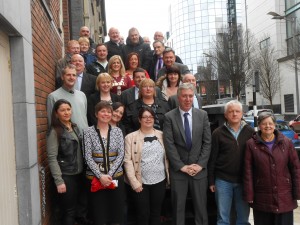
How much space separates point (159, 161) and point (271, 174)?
1433mm

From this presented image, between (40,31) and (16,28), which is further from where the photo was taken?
(40,31)

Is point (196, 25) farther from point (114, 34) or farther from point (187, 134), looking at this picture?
point (187, 134)

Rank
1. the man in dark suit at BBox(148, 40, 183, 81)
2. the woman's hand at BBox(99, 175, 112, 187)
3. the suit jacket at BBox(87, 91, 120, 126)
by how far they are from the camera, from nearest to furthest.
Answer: the woman's hand at BBox(99, 175, 112, 187) → the suit jacket at BBox(87, 91, 120, 126) → the man in dark suit at BBox(148, 40, 183, 81)

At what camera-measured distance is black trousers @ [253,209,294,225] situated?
4.55m

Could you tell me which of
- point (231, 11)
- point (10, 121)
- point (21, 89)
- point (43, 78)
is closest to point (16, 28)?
point (21, 89)

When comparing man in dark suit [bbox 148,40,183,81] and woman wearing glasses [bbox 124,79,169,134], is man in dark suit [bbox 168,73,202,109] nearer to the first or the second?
woman wearing glasses [bbox 124,79,169,134]

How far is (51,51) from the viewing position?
644cm

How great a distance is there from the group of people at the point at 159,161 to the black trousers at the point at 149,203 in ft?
0.04

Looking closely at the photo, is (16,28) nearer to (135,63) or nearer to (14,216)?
(14,216)

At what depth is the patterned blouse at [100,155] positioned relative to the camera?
14.6ft

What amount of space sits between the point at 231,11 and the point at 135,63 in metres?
69.0

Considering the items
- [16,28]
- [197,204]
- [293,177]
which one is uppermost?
[16,28]

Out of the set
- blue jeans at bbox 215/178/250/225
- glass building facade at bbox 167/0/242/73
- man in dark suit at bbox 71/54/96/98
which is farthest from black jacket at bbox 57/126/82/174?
glass building facade at bbox 167/0/242/73

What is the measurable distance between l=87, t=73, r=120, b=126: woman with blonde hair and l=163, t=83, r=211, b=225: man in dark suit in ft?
3.46
